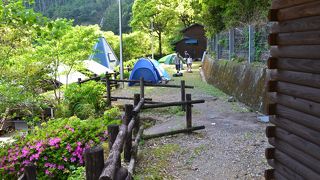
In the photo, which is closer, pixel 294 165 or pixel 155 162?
pixel 294 165

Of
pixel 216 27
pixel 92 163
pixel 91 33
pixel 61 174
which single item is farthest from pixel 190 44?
pixel 92 163

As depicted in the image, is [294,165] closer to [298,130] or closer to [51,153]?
[298,130]

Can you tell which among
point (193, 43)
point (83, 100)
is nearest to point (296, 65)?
point (83, 100)

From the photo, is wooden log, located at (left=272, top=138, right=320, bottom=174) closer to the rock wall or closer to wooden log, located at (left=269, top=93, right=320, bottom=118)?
wooden log, located at (left=269, top=93, right=320, bottom=118)

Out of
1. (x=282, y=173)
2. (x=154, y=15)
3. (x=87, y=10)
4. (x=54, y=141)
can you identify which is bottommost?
(x=54, y=141)

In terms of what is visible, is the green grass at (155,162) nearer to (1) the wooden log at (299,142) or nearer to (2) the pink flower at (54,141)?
(2) the pink flower at (54,141)

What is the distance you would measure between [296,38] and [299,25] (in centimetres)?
16

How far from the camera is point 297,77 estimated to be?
3896mm

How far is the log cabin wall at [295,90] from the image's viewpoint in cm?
356

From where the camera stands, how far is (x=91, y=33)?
54.9ft

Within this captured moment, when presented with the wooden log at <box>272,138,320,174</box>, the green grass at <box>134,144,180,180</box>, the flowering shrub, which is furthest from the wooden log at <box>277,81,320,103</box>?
the flowering shrub

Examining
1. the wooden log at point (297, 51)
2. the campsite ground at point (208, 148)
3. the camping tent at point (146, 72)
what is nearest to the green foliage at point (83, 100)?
the campsite ground at point (208, 148)

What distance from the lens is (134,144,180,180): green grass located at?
605 cm

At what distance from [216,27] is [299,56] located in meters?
19.8
